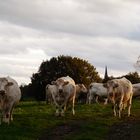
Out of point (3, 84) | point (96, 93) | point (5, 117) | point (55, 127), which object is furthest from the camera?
point (96, 93)

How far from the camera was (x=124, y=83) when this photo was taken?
37938 millimetres

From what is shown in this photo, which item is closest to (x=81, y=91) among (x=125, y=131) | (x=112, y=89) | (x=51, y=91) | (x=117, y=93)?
(x=51, y=91)

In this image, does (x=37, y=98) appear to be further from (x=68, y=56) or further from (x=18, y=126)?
(x=18, y=126)

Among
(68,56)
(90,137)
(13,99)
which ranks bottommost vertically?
(90,137)

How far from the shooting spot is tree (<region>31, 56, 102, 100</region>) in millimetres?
85875

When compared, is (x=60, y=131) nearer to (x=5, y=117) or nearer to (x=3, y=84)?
(x=5, y=117)

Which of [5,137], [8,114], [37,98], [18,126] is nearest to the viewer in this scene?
[5,137]

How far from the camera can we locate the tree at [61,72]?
8588 centimetres

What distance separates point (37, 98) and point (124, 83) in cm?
4838

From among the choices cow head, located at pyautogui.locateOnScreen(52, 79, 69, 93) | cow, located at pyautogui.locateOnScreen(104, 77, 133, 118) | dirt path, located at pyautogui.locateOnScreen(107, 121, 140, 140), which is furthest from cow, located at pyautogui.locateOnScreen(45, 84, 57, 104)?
dirt path, located at pyautogui.locateOnScreen(107, 121, 140, 140)

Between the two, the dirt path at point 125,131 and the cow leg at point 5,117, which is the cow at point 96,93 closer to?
the dirt path at point 125,131

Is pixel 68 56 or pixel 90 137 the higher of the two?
pixel 68 56

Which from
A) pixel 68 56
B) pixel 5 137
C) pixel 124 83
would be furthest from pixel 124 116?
pixel 68 56

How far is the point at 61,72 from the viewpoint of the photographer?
87312 mm
